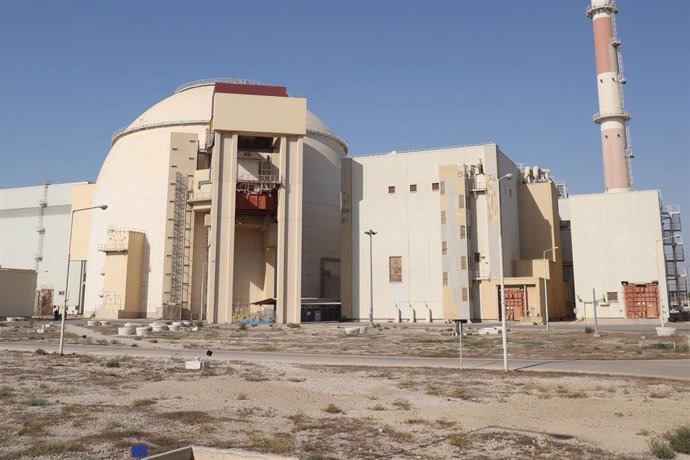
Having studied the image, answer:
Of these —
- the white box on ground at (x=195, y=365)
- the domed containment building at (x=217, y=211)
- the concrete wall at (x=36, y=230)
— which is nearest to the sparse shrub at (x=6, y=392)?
the white box on ground at (x=195, y=365)

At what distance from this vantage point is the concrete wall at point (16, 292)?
8006 cm

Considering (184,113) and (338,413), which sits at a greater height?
(184,113)

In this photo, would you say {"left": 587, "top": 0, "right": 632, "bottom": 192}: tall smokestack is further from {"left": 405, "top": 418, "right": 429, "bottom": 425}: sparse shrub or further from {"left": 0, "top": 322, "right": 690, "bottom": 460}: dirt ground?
{"left": 405, "top": 418, "right": 429, "bottom": 425}: sparse shrub

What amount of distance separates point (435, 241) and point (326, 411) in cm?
5930

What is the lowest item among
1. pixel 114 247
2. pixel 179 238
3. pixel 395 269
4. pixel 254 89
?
pixel 395 269

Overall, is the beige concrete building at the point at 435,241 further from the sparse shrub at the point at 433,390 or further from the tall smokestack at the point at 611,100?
the sparse shrub at the point at 433,390

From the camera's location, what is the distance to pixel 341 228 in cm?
7981

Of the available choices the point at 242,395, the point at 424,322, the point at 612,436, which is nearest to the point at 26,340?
the point at 242,395

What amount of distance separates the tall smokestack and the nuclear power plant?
0.67ft

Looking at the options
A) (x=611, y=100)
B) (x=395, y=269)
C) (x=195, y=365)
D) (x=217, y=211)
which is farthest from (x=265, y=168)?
(x=195, y=365)

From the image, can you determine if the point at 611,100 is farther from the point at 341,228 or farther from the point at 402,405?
the point at 402,405

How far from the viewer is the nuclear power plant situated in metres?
68.3

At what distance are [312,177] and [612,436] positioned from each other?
252 feet

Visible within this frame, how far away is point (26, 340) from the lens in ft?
131
